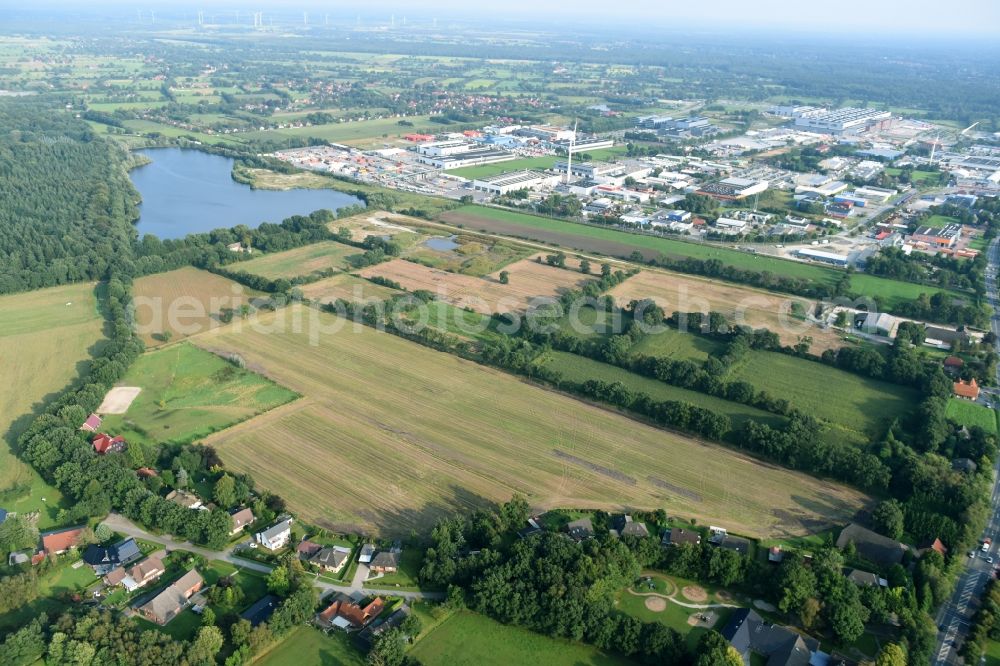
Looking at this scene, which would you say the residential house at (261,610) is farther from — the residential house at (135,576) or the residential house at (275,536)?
the residential house at (135,576)

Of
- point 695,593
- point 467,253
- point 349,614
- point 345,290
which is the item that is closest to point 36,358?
point 345,290

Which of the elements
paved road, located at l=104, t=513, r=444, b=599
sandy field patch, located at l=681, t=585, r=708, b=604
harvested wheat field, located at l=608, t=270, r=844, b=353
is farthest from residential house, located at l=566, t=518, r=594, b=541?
harvested wheat field, located at l=608, t=270, r=844, b=353

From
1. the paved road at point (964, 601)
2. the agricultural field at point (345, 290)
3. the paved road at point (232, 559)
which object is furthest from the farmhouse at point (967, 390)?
the agricultural field at point (345, 290)

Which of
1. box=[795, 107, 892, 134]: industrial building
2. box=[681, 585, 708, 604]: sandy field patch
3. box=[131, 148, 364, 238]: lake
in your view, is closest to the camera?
box=[681, 585, 708, 604]: sandy field patch

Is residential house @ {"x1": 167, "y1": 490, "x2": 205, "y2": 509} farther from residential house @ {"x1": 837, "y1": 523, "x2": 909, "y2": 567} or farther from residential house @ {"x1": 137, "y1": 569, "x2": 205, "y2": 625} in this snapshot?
residential house @ {"x1": 837, "y1": 523, "x2": 909, "y2": 567}

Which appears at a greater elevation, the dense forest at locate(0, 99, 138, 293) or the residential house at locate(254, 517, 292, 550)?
the dense forest at locate(0, 99, 138, 293)

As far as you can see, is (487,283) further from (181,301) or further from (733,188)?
(733,188)

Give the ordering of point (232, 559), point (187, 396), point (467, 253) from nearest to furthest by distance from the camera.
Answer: point (232, 559) < point (187, 396) < point (467, 253)
